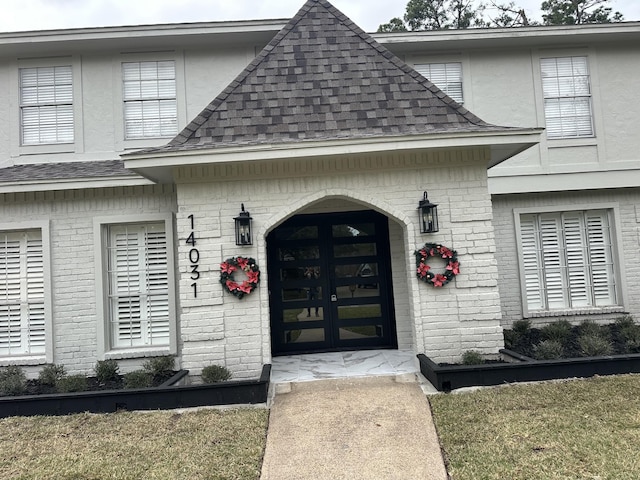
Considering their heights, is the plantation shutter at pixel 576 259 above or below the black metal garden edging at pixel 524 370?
above

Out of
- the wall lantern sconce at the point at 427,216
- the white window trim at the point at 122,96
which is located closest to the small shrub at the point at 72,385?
the white window trim at the point at 122,96

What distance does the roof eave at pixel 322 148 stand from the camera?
5.62 metres

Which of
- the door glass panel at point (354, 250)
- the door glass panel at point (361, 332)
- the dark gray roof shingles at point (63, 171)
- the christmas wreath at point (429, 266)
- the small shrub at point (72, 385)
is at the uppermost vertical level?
the dark gray roof shingles at point (63, 171)

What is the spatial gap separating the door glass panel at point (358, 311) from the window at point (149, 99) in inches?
182

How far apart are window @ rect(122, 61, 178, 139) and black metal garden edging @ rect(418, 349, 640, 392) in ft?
21.1

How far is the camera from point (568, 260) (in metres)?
8.55

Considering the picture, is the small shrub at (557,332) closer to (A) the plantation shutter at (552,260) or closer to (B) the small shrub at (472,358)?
(A) the plantation shutter at (552,260)

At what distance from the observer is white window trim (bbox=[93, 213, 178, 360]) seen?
711 centimetres

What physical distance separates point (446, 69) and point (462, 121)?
3.33 m

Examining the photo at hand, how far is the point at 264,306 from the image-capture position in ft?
19.6

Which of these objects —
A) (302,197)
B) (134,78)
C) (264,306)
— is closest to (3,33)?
(134,78)

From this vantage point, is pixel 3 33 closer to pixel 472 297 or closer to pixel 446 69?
pixel 446 69

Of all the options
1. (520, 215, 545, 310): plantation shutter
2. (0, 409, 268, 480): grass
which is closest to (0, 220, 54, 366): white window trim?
(0, 409, 268, 480): grass

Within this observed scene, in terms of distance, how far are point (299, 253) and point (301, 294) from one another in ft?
2.40
